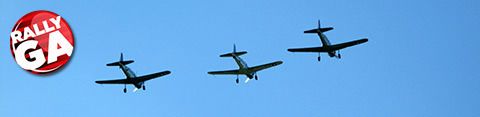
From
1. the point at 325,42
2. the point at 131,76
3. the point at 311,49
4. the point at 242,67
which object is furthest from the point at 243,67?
the point at 131,76

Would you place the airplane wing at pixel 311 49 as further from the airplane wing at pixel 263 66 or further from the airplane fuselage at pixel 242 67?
the airplane fuselage at pixel 242 67

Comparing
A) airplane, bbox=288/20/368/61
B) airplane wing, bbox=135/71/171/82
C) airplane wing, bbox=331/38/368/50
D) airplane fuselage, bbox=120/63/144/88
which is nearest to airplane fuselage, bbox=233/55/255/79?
airplane, bbox=288/20/368/61

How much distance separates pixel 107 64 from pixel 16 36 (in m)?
12.1

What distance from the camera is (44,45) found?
114812mm

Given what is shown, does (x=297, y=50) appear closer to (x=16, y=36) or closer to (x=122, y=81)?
(x=122, y=81)

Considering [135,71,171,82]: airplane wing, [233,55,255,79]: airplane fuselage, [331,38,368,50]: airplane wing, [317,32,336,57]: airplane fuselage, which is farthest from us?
[233,55,255,79]: airplane fuselage

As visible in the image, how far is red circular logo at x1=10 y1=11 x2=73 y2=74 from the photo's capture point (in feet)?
375

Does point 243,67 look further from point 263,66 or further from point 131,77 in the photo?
point 131,77

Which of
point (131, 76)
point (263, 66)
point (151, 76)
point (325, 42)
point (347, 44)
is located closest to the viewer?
point (347, 44)

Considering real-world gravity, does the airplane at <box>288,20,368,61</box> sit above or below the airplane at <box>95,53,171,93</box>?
above

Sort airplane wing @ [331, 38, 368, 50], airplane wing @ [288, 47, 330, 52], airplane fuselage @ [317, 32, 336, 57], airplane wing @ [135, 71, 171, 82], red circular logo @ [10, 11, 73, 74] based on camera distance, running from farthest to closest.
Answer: red circular logo @ [10, 11, 73, 74]
airplane wing @ [288, 47, 330, 52]
airplane wing @ [135, 71, 171, 82]
airplane fuselage @ [317, 32, 336, 57]
airplane wing @ [331, 38, 368, 50]

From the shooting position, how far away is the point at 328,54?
114 m

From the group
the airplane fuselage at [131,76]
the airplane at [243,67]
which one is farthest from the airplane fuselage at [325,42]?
the airplane fuselage at [131,76]

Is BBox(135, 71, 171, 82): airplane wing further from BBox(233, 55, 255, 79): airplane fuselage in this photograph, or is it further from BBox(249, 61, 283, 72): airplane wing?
BBox(249, 61, 283, 72): airplane wing
